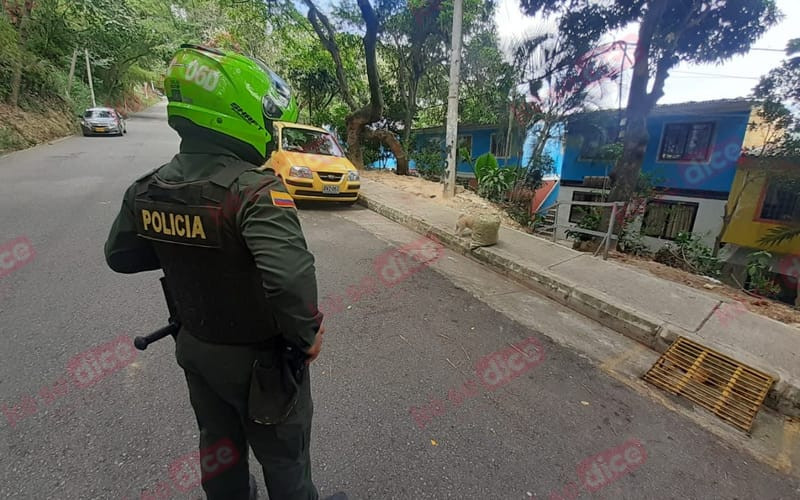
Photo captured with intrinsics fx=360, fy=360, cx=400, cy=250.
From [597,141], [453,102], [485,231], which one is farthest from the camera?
[597,141]

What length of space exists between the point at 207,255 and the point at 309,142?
771 cm

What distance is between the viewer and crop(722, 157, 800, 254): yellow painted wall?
10922mm

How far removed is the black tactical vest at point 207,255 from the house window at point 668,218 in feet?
47.7

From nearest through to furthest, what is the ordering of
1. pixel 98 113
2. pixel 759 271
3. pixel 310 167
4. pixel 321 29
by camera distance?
pixel 759 271 → pixel 310 167 → pixel 321 29 → pixel 98 113

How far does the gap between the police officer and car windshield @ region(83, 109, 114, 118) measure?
20.8m

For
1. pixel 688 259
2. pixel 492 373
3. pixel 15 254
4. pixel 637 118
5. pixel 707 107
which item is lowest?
pixel 688 259

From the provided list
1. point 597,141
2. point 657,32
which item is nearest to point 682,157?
point 597,141

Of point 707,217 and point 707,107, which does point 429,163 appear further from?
point 707,217

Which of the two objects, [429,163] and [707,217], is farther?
[429,163]

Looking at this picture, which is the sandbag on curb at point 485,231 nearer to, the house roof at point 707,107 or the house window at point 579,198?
the house roof at point 707,107

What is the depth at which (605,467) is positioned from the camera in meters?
2.04

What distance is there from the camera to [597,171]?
47.6 feet

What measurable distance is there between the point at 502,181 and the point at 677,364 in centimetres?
762

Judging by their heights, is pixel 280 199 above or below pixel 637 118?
below
